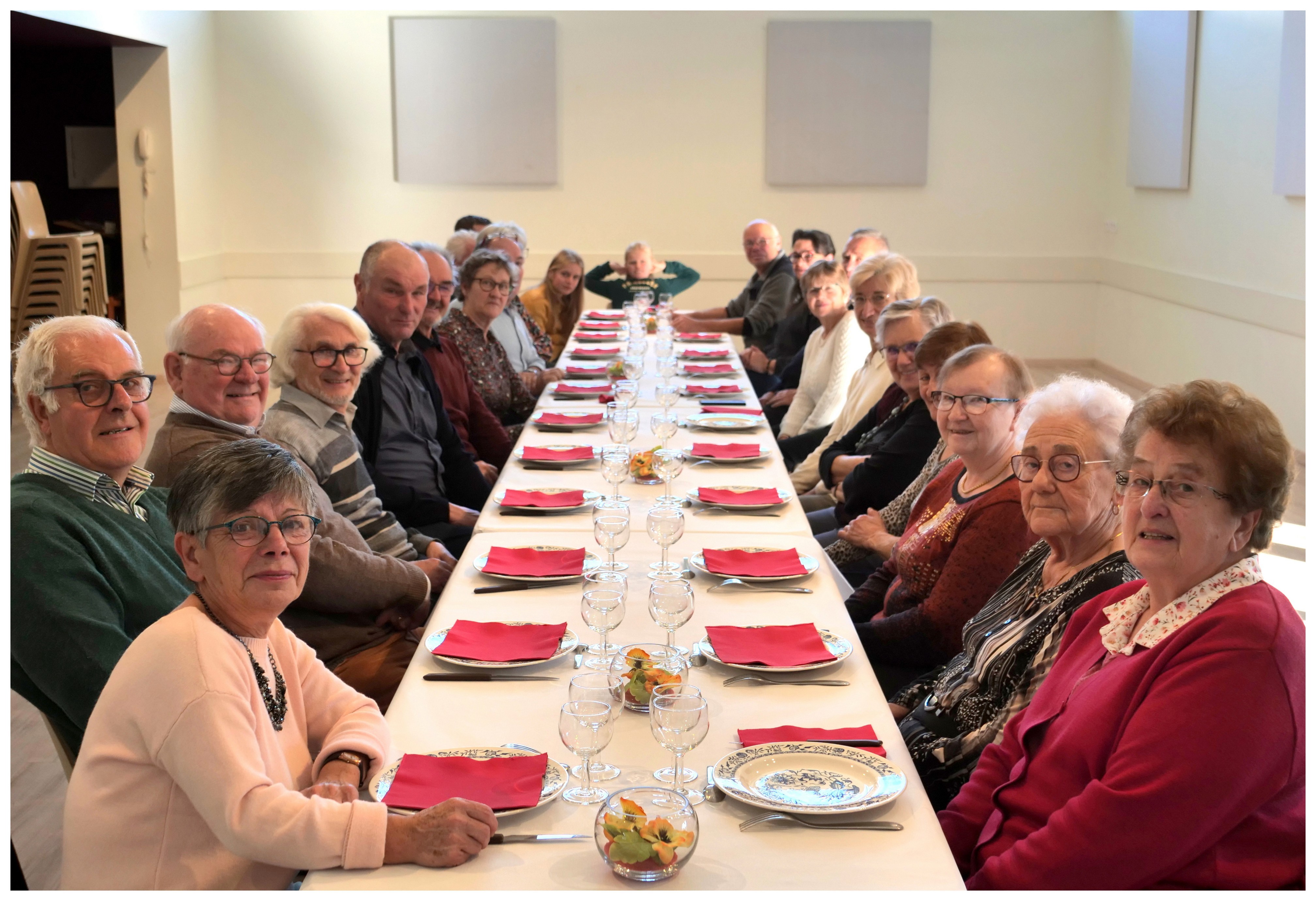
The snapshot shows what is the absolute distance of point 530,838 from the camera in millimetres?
1508

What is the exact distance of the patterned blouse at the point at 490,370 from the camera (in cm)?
509

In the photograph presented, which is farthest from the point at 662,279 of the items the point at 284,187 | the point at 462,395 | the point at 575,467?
the point at 575,467

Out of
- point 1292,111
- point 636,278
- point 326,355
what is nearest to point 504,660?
point 326,355

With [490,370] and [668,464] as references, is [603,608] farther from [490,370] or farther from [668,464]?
[490,370]

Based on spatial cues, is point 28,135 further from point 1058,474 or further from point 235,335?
point 1058,474

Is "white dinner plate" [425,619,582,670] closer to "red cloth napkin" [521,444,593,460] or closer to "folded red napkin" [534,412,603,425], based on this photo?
"red cloth napkin" [521,444,593,460]

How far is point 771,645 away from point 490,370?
3341 millimetres

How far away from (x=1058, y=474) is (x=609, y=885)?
1104mm

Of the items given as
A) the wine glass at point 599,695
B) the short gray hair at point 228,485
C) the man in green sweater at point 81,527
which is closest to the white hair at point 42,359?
the man in green sweater at point 81,527

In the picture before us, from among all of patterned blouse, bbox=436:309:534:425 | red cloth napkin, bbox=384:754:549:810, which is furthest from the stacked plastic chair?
red cloth napkin, bbox=384:754:549:810

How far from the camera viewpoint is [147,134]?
908cm

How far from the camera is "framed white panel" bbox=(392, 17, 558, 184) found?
993 cm

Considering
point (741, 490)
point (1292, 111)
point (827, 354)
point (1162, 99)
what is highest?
point (1162, 99)

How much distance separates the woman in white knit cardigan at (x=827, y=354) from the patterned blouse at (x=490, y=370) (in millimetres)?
1234
